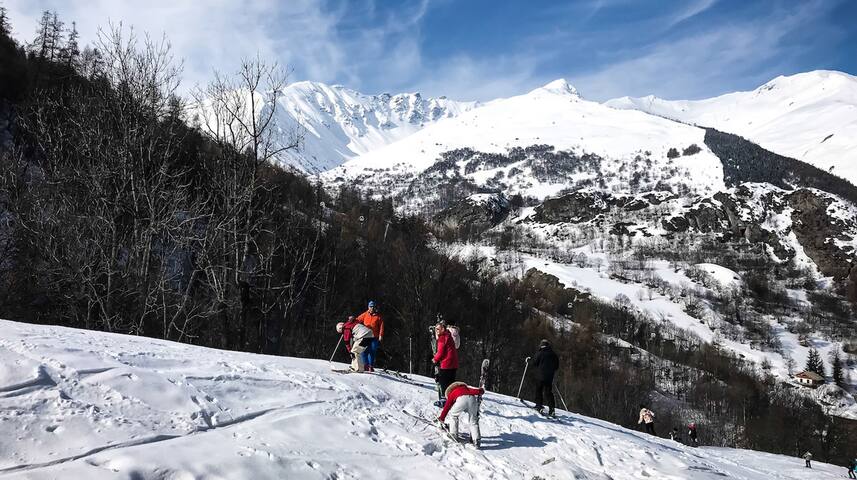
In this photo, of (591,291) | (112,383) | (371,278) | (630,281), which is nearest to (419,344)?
(371,278)

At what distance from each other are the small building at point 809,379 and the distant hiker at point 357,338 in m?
145

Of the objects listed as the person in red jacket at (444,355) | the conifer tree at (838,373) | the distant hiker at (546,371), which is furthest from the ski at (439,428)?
the conifer tree at (838,373)

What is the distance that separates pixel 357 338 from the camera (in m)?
13.2

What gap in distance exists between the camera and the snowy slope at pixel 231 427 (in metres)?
6.34

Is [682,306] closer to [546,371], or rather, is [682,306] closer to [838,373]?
[838,373]

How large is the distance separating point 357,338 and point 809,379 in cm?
14569

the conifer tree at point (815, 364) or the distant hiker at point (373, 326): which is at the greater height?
the distant hiker at point (373, 326)

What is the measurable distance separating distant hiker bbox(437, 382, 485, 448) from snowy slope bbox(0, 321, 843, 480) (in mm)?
336

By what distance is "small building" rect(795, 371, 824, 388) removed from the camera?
120 metres

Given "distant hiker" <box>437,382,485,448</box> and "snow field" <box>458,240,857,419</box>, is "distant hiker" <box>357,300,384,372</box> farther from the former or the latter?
"snow field" <box>458,240,857,419</box>

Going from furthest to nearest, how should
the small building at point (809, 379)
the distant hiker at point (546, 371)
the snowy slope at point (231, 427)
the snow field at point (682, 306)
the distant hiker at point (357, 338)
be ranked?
the snow field at point (682, 306)
the small building at point (809, 379)
the distant hiker at point (546, 371)
the distant hiker at point (357, 338)
the snowy slope at point (231, 427)

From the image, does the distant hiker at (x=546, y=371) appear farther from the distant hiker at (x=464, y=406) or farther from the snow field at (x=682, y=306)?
the snow field at (x=682, y=306)

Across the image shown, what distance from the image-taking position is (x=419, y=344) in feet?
135

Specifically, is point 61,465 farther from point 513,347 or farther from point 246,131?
point 513,347
